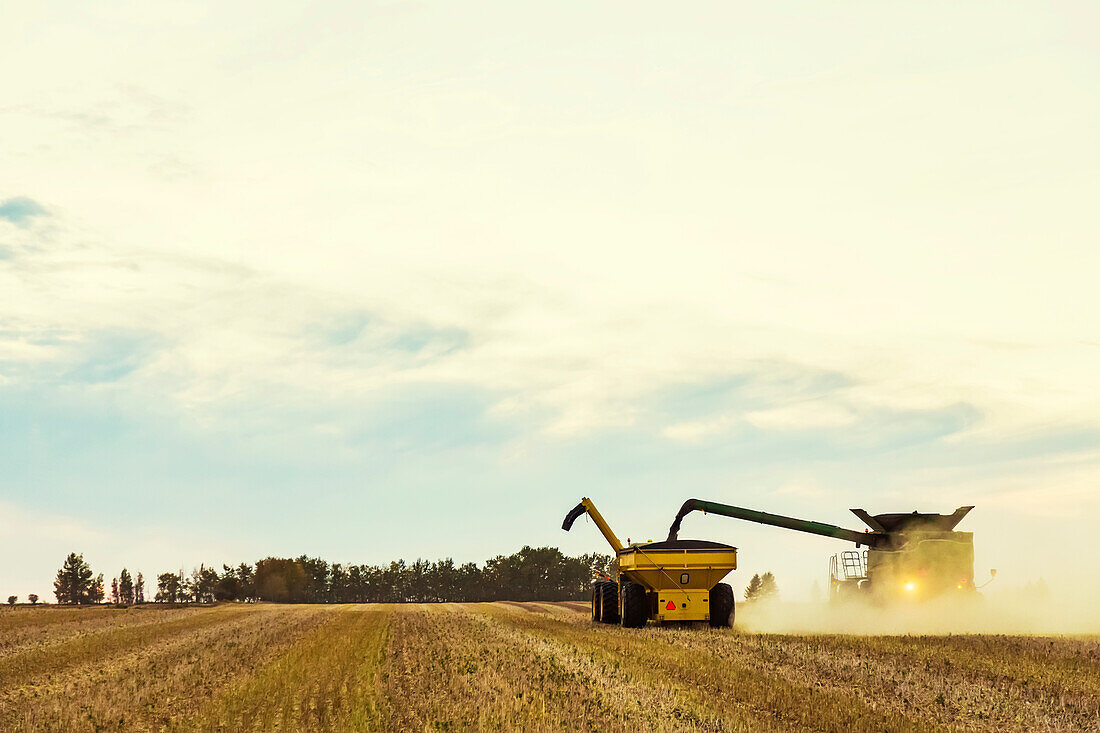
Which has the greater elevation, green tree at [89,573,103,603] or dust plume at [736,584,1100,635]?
dust plume at [736,584,1100,635]

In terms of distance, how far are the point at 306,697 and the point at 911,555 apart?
22243mm

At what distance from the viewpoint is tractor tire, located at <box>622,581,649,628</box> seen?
27.4 m

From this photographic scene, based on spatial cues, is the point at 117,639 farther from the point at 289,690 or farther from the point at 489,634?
the point at 289,690

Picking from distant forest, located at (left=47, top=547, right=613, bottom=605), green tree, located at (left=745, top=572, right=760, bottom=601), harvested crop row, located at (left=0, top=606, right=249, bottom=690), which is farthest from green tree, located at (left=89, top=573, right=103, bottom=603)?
harvested crop row, located at (left=0, top=606, right=249, bottom=690)

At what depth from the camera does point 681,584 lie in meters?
27.7

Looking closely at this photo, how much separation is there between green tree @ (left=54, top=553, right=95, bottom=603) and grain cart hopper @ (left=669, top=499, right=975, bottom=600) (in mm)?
149891

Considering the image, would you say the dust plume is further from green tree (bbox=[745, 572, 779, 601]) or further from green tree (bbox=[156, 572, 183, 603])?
green tree (bbox=[156, 572, 183, 603])

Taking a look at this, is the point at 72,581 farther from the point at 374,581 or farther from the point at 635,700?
the point at 635,700

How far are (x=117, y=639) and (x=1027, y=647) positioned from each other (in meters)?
21.3

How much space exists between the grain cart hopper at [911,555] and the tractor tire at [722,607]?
4.32m

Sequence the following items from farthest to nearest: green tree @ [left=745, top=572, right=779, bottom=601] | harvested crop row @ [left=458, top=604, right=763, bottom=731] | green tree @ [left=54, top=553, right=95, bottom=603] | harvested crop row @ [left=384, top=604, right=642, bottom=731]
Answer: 1. green tree @ [left=54, top=553, right=95, bottom=603]
2. green tree @ [left=745, top=572, right=779, bottom=601]
3. harvested crop row @ [left=384, top=604, right=642, bottom=731]
4. harvested crop row @ [left=458, top=604, right=763, bottom=731]

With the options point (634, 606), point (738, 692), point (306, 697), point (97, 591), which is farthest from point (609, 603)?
point (97, 591)

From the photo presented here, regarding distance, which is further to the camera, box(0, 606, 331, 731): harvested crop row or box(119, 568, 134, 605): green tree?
box(119, 568, 134, 605): green tree

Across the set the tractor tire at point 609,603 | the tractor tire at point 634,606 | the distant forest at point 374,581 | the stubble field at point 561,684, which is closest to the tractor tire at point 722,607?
the tractor tire at point 634,606
